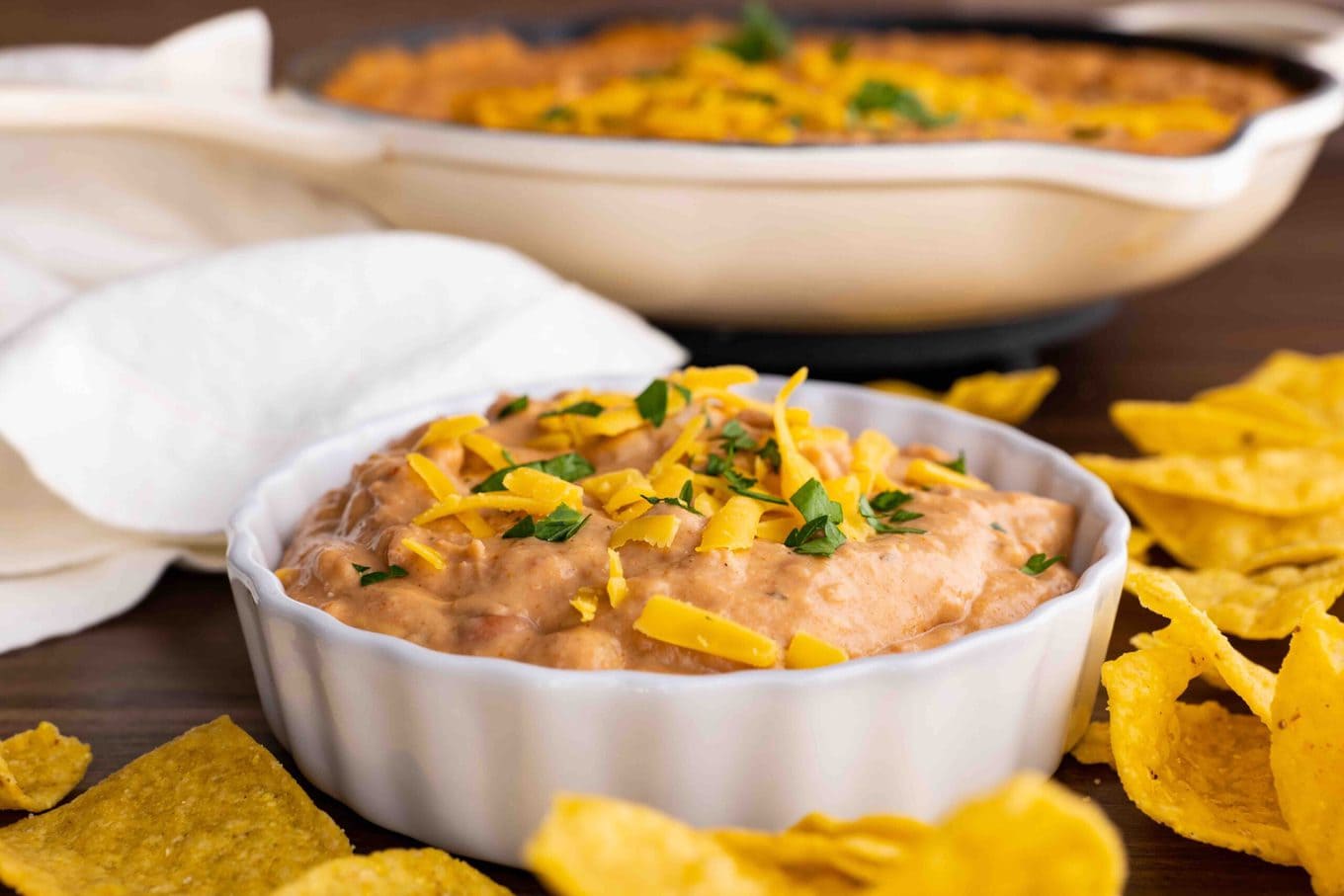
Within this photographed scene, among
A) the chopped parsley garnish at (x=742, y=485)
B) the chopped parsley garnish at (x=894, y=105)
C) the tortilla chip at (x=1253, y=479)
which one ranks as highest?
the chopped parsley garnish at (x=894, y=105)

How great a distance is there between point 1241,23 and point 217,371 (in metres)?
2.37

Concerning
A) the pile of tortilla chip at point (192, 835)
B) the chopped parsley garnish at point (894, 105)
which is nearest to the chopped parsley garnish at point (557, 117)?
the chopped parsley garnish at point (894, 105)

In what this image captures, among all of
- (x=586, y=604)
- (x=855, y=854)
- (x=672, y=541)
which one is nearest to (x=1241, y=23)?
(x=672, y=541)

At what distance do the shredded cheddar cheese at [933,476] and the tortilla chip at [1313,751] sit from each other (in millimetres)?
401

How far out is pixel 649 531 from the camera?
1.28 metres

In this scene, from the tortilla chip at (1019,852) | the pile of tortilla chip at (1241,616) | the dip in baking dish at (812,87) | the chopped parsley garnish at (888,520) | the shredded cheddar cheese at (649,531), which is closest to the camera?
the tortilla chip at (1019,852)

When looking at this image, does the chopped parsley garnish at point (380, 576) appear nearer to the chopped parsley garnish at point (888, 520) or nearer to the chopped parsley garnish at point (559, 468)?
the chopped parsley garnish at point (559, 468)

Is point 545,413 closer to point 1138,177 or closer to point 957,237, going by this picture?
point 957,237

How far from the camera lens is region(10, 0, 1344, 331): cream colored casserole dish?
2027 mm

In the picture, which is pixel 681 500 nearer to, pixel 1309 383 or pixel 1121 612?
pixel 1121 612

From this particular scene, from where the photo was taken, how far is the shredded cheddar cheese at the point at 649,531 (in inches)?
50.3

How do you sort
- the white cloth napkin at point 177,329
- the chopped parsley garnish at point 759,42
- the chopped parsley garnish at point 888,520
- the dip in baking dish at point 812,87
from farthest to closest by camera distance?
the chopped parsley garnish at point 759,42, the dip in baking dish at point 812,87, the white cloth napkin at point 177,329, the chopped parsley garnish at point 888,520

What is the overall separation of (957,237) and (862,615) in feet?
3.22

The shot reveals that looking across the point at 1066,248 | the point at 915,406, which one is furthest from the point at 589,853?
the point at 1066,248
